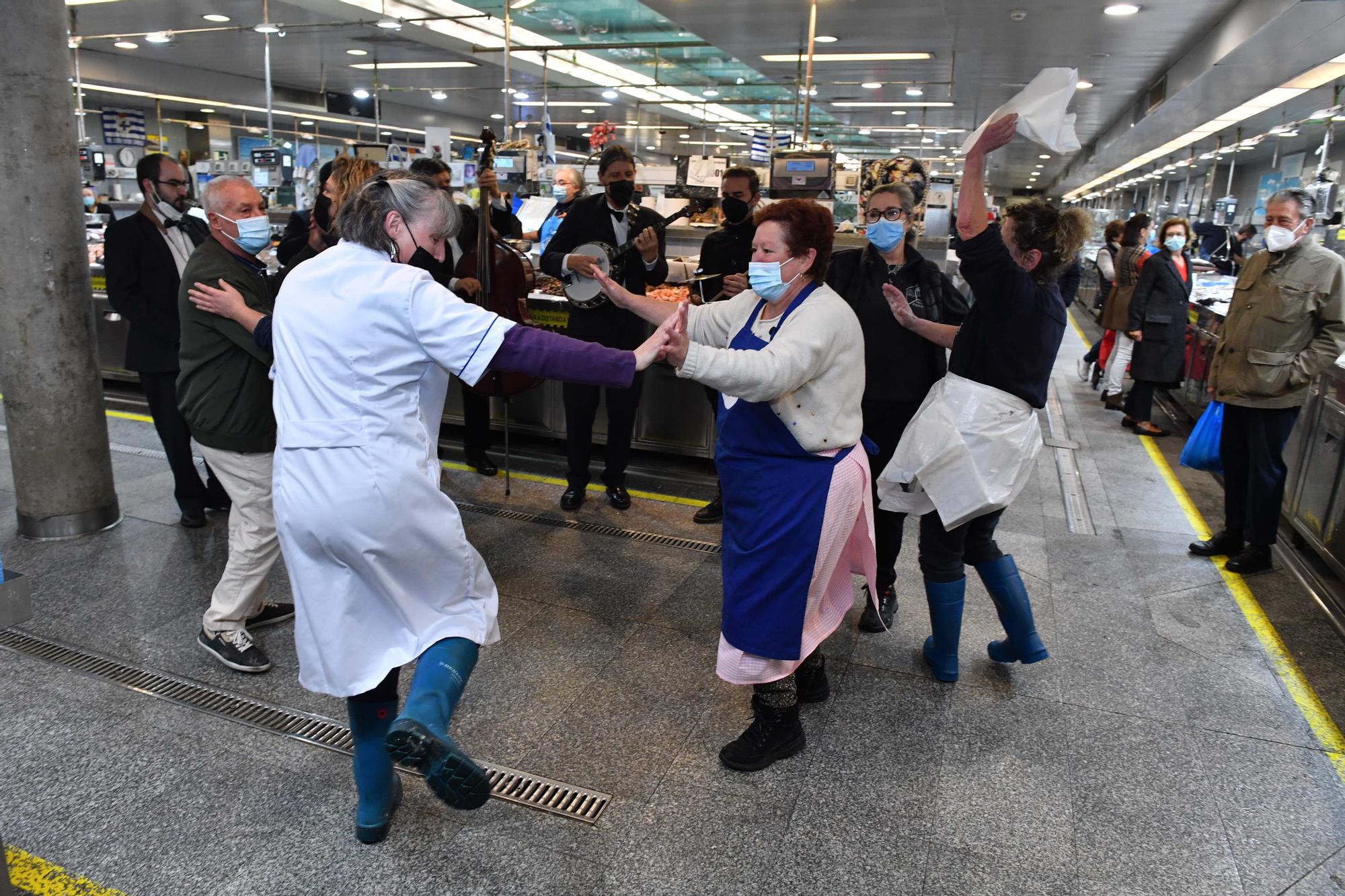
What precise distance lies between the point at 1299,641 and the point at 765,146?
572 centimetres

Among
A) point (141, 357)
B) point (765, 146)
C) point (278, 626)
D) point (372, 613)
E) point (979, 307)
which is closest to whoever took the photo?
point (372, 613)

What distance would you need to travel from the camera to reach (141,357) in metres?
4.35

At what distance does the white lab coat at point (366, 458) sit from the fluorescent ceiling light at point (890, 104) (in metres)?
14.1

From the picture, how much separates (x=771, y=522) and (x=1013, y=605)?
116 cm

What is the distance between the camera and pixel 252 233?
3084mm

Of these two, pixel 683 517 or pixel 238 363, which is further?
pixel 683 517

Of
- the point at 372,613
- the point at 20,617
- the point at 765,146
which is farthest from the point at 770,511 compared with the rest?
the point at 765,146

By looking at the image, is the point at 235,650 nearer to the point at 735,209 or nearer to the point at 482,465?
the point at 482,465

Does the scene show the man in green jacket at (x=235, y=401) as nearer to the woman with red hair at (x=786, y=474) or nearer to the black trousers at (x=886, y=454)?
the woman with red hair at (x=786, y=474)

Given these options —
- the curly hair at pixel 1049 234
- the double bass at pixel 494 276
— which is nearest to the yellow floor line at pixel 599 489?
the double bass at pixel 494 276

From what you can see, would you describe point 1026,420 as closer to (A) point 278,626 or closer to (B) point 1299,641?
(B) point 1299,641

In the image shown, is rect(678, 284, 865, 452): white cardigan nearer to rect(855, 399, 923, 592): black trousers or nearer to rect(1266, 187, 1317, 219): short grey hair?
rect(855, 399, 923, 592): black trousers

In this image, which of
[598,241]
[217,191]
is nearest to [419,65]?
[598,241]

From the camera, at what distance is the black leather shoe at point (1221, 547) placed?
4430 mm
